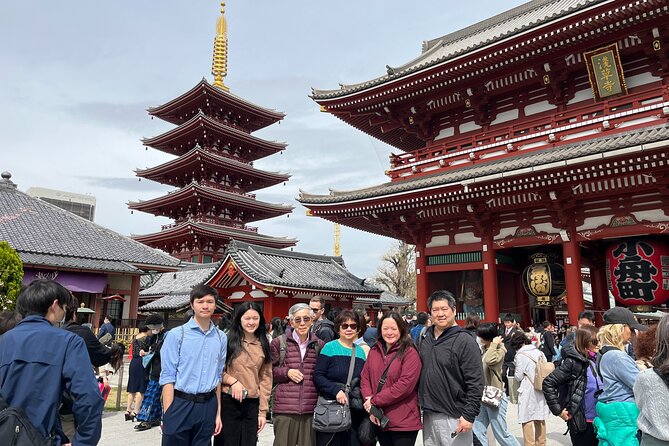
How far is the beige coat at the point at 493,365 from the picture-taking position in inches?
220

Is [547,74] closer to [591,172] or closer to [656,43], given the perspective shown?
[656,43]

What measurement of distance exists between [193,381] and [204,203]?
1125 inches

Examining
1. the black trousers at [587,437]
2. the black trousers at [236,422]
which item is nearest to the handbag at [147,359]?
the black trousers at [236,422]

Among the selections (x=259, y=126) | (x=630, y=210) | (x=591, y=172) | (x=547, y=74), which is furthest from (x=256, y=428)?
(x=259, y=126)

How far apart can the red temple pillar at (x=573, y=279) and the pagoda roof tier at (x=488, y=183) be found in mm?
1471

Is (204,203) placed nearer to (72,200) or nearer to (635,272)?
(635,272)

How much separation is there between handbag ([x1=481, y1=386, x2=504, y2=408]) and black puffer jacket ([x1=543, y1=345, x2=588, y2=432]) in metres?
0.84

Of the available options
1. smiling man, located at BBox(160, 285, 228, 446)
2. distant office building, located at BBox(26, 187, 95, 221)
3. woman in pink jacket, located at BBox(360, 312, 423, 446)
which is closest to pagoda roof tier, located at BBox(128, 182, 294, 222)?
smiling man, located at BBox(160, 285, 228, 446)

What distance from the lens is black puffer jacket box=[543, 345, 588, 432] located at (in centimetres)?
438

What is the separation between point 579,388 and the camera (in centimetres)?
439

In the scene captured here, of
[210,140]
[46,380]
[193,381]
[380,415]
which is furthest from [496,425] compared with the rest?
[210,140]

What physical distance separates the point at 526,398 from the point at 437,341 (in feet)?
8.51

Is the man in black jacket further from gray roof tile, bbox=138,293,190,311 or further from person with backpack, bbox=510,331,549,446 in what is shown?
gray roof tile, bbox=138,293,190,311

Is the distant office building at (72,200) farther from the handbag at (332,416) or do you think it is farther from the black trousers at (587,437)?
the black trousers at (587,437)
